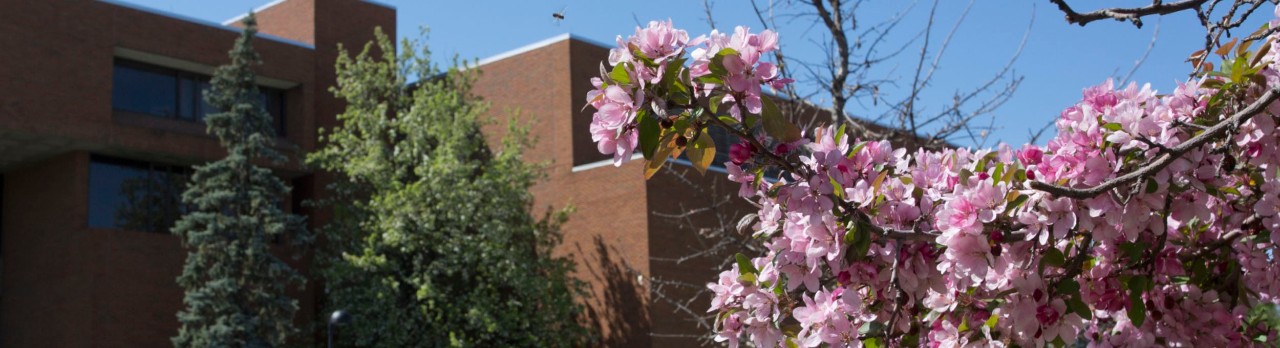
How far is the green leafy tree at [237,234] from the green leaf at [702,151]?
1927 centimetres

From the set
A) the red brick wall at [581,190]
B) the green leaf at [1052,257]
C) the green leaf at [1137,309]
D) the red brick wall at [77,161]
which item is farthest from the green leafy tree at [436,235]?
the green leaf at [1052,257]

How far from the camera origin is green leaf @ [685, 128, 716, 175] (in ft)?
13.5

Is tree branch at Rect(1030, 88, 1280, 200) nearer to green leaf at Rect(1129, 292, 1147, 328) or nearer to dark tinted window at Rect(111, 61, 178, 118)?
green leaf at Rect(1129, 292, 1147, 328)

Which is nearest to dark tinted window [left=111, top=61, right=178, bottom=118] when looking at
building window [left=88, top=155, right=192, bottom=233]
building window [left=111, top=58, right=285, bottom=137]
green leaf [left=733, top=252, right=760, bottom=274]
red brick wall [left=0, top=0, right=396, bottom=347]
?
building window [left=111, top=58, right=285, bottom=137]

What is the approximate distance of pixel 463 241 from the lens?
24.1 meters

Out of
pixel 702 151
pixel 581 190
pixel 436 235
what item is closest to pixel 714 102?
pixel 702 151

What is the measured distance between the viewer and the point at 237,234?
23.1 metres

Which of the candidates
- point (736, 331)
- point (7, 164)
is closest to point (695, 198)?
point (7, 164)

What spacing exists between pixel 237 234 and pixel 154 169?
140 inches

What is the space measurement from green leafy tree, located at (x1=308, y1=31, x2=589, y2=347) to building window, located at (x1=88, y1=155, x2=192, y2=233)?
267 cm

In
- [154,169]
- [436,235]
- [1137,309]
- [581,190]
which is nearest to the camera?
[1137,309]

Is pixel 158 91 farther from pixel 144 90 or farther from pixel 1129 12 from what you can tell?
pixel 1129 12

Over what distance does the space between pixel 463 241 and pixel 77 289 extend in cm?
670

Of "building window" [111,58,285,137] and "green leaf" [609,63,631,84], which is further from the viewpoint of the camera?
"building window" [111,58,285,137]
